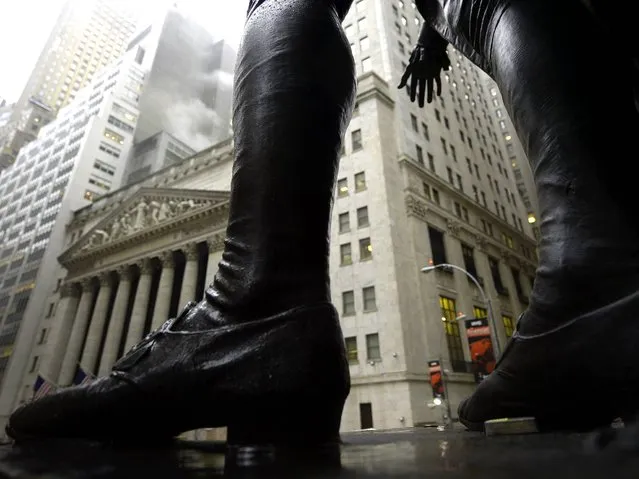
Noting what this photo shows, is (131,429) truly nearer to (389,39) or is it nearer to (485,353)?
(485,353)

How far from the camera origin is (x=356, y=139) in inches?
1158

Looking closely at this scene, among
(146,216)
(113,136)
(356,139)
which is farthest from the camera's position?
(113,136)

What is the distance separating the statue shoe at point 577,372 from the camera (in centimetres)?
94

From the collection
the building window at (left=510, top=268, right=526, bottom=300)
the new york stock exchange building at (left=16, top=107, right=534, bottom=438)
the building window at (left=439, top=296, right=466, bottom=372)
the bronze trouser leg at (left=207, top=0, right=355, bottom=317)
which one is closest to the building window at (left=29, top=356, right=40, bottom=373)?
the new york stock exchange building at (left=16, top=107, right=534, bottom=438)

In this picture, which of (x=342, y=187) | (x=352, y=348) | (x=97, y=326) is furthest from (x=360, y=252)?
(x=97, y=326)

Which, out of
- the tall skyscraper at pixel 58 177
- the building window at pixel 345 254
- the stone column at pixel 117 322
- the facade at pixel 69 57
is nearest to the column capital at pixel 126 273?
the stone column at pixel 117 322

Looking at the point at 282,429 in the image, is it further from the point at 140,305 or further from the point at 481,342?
the point at 140,305

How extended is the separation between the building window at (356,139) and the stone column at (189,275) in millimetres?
14806

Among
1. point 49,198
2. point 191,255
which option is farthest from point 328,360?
point 49,198

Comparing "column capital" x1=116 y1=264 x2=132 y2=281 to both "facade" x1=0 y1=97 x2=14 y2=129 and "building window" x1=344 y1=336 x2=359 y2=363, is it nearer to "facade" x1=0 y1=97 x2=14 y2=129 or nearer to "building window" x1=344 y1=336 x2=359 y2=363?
"building window" x1=344 y1=336 x2=359 y2=363

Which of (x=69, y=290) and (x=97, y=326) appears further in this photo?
(x=69, y=290)

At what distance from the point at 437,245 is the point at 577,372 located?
91.1 feet

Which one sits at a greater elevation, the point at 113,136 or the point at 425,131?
the point at 113,136

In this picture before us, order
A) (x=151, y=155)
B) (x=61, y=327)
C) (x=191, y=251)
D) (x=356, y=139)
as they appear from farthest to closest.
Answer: (x=151, y=155)
(x=61, y=327)
(x=191, y=251)
(x=356, y=139)
